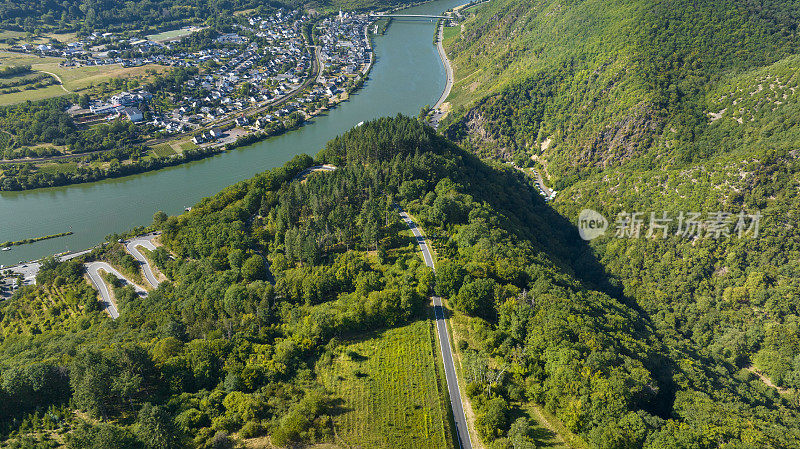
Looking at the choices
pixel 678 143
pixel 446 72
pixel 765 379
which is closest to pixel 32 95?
pixel 446 72

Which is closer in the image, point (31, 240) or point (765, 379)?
point (765, 379)

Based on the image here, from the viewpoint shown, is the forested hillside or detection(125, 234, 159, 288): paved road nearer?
detection(125, 234, 159, 288): paved road

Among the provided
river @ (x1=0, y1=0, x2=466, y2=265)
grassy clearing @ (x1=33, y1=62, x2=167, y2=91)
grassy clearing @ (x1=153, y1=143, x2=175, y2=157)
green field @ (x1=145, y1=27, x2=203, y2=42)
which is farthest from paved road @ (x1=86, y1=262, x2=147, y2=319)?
green field @ (x1=145, y1=27, x2=203, y2=42)

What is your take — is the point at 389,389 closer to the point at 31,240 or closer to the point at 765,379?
the point at 765,379

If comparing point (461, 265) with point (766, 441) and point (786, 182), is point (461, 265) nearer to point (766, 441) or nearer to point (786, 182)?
point (766, 441)

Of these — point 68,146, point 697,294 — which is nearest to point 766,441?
point 697,294

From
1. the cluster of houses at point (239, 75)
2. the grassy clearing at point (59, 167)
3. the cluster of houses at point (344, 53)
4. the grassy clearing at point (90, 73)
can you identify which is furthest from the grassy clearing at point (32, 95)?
the cluster of houses at point (344, 53)

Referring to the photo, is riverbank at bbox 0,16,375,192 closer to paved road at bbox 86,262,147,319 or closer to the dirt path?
paved road at bbox 86,262,147,319
